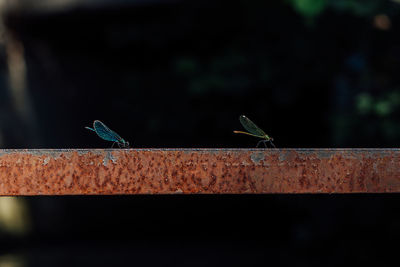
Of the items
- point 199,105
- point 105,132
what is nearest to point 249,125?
point 105,132

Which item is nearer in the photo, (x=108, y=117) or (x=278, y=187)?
(x=278, y=187)

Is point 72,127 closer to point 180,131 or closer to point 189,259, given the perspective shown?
point 180,131

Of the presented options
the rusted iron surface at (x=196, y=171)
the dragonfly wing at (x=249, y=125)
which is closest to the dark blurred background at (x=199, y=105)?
the dragonfly wing at (x=249, y=125)

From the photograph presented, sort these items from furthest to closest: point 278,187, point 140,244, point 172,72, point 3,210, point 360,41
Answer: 1. point 140,244
2. point 3,210
3. point 172,72
4. point 360,41
5. point 278,187

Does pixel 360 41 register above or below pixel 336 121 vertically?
above

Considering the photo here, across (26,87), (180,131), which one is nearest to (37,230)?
(26,87)

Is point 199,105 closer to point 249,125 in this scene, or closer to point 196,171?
point 249,125

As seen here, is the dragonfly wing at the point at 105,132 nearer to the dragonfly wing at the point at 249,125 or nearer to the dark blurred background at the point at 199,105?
the dragonfly wing at the point at 249,125
